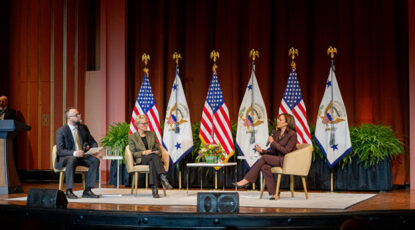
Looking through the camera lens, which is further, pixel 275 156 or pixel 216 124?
pixel 216 124

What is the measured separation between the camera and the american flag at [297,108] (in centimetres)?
858

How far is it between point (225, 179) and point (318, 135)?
165 centimetres

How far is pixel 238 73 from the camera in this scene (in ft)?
35.0

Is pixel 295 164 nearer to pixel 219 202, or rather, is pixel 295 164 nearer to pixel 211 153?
pixel 211 153

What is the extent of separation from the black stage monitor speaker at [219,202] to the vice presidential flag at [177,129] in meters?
5.49

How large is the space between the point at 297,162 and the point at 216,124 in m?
2.34

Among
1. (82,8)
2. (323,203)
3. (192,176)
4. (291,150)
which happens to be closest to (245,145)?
(192,176)

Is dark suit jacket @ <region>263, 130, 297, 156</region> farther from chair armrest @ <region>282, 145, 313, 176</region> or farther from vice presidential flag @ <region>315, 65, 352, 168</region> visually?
vice presidential flag @ <region>315, 65, 352, 168</region>

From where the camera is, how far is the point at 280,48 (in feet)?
34.2

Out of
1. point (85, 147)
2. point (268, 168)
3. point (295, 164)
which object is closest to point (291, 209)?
point (295, 164)

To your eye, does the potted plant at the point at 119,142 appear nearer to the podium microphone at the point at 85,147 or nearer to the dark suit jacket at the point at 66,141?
the dark suit jacket at the point at 66,141

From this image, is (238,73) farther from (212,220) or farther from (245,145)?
(212,220)

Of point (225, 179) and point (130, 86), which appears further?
point (130, 86)

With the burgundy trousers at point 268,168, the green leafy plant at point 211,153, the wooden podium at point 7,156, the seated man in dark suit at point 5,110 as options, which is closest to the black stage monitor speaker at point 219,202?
the burgundy trousers at point 268,168
